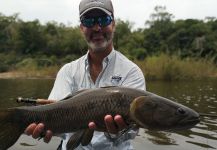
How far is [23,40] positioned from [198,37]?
3066 centimetres

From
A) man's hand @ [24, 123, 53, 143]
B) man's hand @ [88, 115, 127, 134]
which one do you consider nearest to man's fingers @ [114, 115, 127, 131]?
man's hand @ [88, 115, 127, 134]

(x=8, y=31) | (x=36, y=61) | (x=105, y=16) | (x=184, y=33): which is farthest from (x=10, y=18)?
(x=105, y=16)

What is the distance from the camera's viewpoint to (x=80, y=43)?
216ft

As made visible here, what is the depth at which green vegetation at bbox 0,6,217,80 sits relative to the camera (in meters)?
57.7

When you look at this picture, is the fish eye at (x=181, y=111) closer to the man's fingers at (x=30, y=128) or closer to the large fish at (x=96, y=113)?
the large fish at (x=96, y=113)

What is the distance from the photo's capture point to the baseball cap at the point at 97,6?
4.55 metres

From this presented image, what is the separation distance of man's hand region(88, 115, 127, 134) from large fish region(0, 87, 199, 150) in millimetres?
41

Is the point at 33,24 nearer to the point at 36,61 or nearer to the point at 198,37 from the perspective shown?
the point at 36,61

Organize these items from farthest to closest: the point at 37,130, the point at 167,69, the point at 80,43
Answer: the point at 80,43
the point at 167,69
the point at 37,130

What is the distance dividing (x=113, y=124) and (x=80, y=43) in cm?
6257

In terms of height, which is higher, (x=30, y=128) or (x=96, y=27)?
(x=96, y=27)

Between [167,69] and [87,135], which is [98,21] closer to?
[87,135]

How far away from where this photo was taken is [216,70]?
39.6 meters

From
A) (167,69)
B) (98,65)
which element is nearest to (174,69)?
(167,69)
